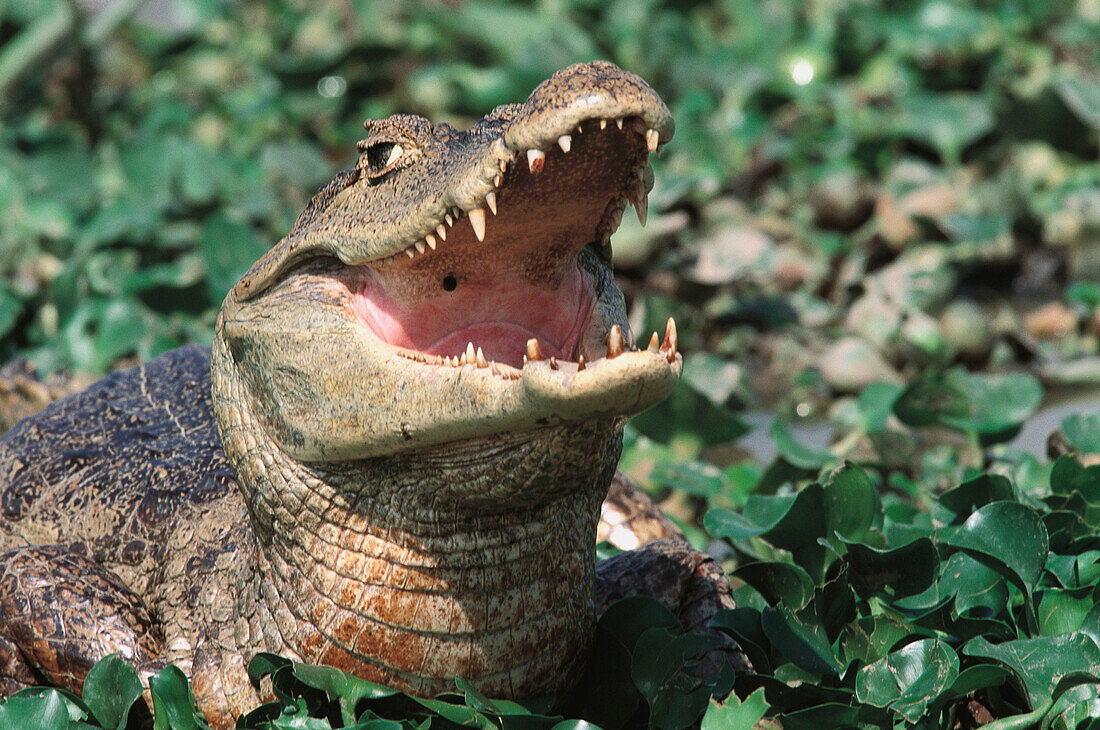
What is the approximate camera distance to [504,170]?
1.69 meters

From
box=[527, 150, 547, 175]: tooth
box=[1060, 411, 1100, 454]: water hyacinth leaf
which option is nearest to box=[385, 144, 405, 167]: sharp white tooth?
box=[527, 150, 547, 175]: tooth

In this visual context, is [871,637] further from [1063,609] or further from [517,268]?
[517,268]

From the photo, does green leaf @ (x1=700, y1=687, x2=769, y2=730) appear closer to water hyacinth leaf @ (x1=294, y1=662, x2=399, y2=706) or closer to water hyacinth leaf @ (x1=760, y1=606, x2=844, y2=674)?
water hyacinth leaf @ (x1=760, y1=606, x2=844, y2=674)

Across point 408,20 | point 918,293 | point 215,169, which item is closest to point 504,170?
point 918,293

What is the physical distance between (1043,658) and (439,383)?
42.7 inches

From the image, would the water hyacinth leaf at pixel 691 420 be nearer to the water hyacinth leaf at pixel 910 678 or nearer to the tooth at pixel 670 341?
the water hyacinth leaf at pixel 910 678

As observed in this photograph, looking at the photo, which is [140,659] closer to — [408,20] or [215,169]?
[215,169]

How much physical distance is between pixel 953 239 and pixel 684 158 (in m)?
1.57

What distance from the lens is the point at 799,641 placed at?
2094 mm

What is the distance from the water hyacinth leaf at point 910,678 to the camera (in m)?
1.95

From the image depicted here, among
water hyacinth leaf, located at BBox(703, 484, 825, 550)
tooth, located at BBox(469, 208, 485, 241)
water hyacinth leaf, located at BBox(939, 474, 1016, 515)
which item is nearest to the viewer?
tooth, located at BBox(469, 208, 485, 241)

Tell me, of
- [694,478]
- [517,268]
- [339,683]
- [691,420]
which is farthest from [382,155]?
[691,420]

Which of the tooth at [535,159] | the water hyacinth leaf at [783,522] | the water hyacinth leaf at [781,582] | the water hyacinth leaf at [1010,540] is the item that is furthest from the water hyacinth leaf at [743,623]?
the tooth at [535,159]

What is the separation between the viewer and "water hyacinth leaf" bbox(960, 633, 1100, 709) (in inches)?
76.3
